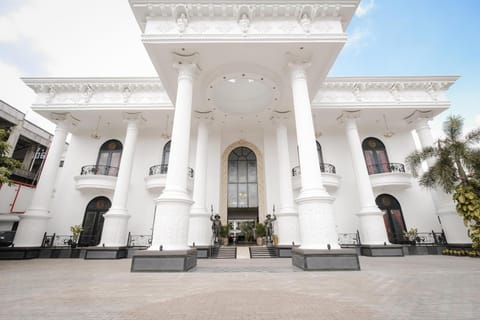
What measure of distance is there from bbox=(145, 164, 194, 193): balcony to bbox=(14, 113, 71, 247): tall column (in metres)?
4.39

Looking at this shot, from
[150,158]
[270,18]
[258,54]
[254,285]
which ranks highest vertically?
[270,18]

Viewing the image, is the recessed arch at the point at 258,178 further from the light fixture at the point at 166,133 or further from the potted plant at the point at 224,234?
the light fixture at the point at 166,133

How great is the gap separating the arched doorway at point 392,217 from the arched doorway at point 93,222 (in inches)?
627

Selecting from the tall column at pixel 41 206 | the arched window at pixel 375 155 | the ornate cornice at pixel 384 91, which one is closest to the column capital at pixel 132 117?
the tall column at pixel 41 206

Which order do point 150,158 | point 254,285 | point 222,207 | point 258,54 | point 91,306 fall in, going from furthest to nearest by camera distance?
point 150,158 → point 222,207 → point 258,54 → point 254,285 → point 91,306

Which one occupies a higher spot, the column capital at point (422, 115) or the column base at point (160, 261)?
the column capital at point (422, 115)

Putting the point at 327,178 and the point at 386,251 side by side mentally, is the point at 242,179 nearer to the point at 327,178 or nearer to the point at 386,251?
the point at 327,178

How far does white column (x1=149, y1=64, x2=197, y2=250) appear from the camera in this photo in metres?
5.72

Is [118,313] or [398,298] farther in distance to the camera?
[398,298]

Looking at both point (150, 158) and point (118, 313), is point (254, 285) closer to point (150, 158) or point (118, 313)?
point (118, 313)

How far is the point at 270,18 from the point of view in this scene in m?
7.39

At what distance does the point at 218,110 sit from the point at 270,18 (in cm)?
481

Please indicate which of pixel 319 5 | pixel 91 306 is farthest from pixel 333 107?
pixel 91 306

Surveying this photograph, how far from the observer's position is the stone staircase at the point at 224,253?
941 centimetres
